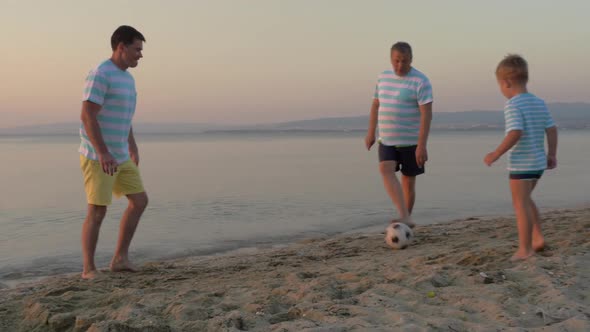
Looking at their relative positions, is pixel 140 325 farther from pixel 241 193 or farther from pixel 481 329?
pixel 241 193

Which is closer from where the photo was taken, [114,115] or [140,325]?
[140,325]

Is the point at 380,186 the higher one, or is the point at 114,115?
the point at 114,115

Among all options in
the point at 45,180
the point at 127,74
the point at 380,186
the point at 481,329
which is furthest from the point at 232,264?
the point at 45,180

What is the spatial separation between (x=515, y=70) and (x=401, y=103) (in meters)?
1.58

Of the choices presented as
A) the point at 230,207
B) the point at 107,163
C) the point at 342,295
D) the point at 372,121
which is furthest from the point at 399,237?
the point at 230,207

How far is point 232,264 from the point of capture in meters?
5.18

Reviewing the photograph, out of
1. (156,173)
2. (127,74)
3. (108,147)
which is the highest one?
(127,74)

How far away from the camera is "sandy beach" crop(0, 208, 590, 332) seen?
2.89 metres

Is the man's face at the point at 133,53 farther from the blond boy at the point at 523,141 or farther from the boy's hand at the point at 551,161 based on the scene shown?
the boy's hand at the point at 551,161

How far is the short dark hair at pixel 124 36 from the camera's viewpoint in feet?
14.4

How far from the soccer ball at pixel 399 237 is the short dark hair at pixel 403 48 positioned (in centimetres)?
171

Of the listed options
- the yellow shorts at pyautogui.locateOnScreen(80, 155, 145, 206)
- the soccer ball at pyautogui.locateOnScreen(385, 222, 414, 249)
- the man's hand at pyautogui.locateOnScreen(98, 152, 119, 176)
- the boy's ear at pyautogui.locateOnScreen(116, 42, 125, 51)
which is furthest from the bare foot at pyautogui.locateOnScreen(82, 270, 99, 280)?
the soccer ball at pyautogui.locateOnScreen(385, 222, 414, 249)

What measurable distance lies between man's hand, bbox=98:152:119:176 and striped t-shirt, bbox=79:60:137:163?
0.14m

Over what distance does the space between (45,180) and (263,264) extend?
10.2 metres
